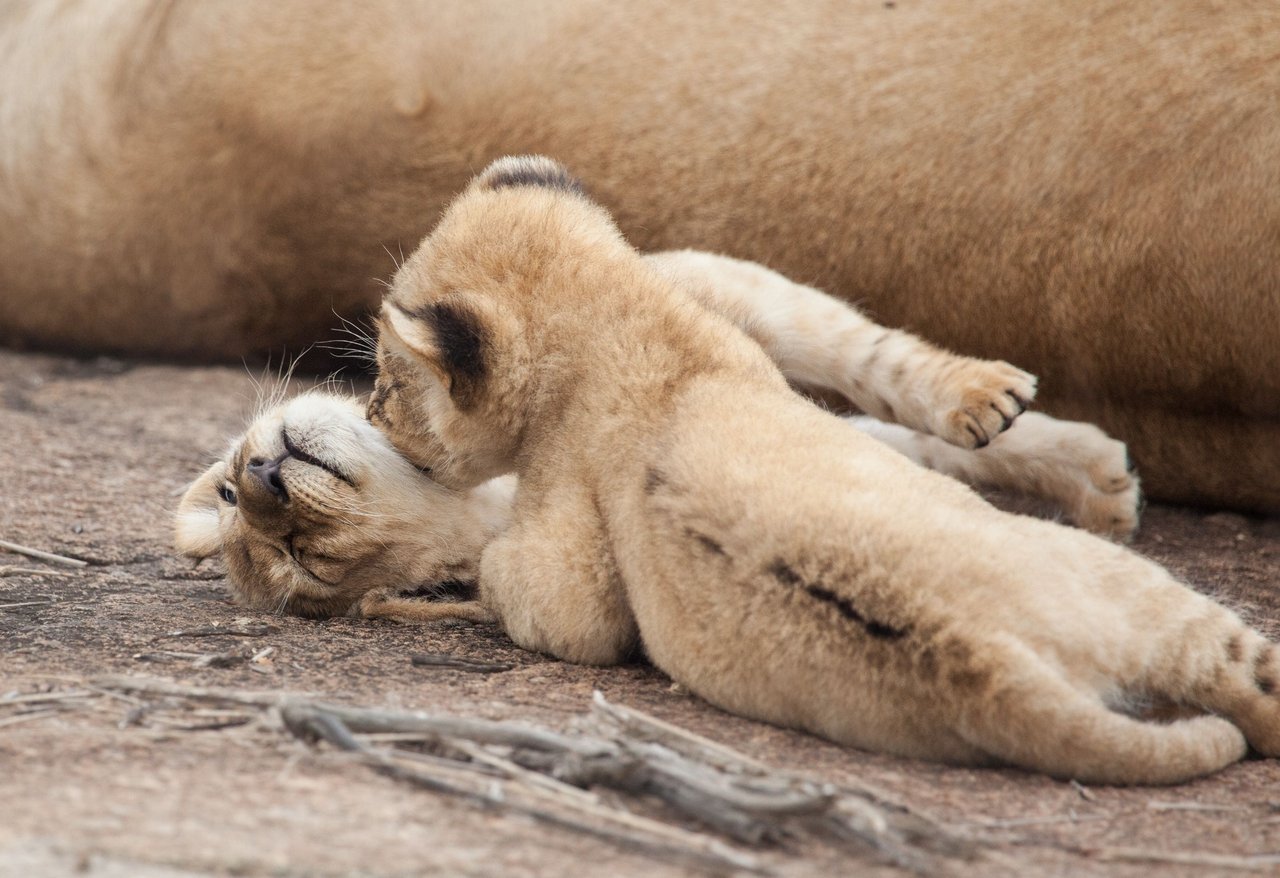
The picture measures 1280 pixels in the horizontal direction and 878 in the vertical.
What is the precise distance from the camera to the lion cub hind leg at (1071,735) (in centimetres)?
253

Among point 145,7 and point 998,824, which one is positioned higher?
Result: point 145,7

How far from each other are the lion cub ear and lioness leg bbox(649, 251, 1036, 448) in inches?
23.3

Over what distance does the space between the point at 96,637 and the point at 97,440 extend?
2281 millimetres

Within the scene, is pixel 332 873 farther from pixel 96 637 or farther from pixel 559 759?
pixel 96 637

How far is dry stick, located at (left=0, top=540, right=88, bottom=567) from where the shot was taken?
400cm

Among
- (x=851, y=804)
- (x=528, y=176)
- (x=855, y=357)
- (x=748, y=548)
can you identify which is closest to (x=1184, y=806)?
(x=851, y=804)

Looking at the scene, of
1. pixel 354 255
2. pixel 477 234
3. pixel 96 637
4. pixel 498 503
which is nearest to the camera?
pixel 96 637

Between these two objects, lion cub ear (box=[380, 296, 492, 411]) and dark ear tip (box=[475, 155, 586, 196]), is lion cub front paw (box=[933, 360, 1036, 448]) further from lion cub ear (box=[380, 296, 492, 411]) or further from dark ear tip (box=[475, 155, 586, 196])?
lion cub ear (box=[380, 296, 492, 411])

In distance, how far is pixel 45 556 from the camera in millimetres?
4004

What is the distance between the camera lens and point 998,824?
243 cm

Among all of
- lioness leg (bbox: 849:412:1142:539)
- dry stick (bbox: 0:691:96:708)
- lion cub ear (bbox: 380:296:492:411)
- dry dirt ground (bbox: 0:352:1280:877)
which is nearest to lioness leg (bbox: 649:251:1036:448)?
lioness leg (bbox: 849:412:1142:539)

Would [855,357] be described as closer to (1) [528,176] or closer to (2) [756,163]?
(1) [528,176]

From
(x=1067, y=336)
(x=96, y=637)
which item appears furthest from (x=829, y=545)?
(x=1067, y=336)

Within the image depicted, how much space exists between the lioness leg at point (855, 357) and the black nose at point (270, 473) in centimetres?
101
